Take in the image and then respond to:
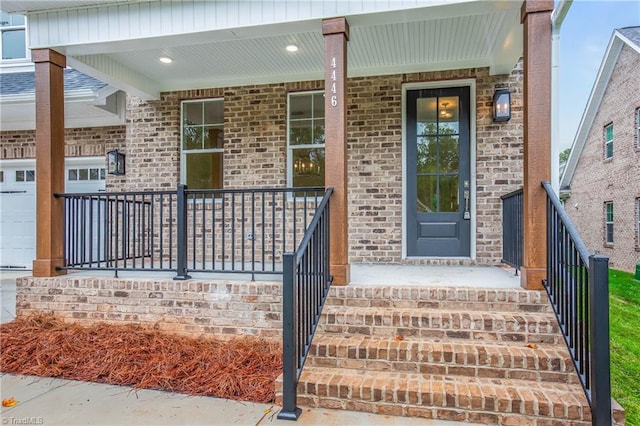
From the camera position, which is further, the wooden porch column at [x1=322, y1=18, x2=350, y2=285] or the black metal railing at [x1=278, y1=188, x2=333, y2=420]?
the wooden porch column at [x1=322, y1=18, x2=350, y2=285]

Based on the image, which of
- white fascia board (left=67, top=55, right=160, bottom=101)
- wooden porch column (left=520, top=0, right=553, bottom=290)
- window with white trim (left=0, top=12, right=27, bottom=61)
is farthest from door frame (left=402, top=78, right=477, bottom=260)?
window with white trim (left=0, top=12, right=27, bottom=61)

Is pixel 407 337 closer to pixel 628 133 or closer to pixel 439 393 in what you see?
pixel 439 393

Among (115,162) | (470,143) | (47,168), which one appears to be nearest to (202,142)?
(115,162)

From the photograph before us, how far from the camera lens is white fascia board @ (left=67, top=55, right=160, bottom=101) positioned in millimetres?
4797

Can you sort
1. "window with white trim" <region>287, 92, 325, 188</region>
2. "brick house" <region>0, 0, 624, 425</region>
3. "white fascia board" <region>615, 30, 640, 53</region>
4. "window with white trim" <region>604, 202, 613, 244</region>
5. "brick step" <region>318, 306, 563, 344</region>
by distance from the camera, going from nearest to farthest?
"brick house" <region>0, 0, 624, 425</region> < "brick step" <region>318, 306, 563, 344</region> < "window with white trim" <region>287, 92, 325, 188</region> < "white fascia board" <region>615, 30, 640, 53</region> < "window with white trim" <region>604, 202, 613, 244</region>

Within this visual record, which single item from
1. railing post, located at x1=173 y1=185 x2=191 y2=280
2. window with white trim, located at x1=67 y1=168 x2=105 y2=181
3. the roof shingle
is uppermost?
the roof shingle

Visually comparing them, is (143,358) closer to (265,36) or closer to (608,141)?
(265,36)

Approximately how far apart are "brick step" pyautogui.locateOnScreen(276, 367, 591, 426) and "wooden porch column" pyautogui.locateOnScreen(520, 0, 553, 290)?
3.21 ft

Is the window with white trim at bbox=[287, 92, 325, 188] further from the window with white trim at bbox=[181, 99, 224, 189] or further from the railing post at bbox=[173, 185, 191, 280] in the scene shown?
the railing post at bbox=[173, 185, 191, 280]

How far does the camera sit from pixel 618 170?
12.8 m

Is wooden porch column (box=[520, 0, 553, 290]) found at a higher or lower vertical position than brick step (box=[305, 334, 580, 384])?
higher

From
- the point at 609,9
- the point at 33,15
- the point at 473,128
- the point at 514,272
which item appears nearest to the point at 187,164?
the point at 33,15

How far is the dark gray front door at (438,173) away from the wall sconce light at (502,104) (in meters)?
0.36

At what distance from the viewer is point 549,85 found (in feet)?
10.8
